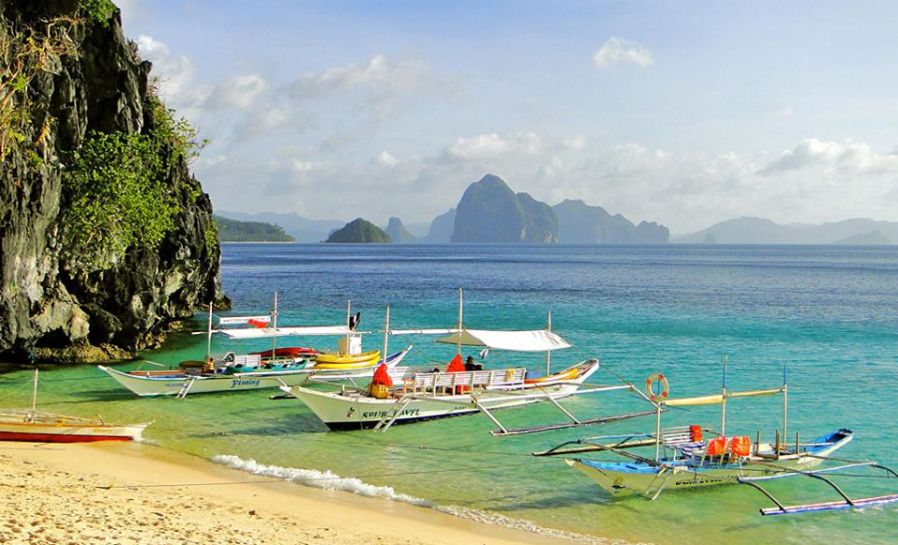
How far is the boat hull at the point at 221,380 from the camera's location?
90.7 feet

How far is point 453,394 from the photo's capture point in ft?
85.4

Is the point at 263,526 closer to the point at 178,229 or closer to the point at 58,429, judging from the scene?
the point at 58,429

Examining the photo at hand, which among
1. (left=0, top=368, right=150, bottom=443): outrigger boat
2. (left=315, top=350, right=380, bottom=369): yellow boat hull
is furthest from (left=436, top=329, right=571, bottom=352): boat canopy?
(left=0, top=368, right=150, bottom=443): outrigger boat

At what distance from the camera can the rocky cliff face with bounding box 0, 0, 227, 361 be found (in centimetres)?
2698

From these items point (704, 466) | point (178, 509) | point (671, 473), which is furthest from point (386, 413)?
point (178, 509)

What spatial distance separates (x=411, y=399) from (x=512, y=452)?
159 inches

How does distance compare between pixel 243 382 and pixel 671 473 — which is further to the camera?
pixel 243 382

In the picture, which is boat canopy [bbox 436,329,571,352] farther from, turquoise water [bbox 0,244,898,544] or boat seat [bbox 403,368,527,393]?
turquoise water [bbox 0,244,898,544]

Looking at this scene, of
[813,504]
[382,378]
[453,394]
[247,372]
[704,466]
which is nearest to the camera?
[813,504]

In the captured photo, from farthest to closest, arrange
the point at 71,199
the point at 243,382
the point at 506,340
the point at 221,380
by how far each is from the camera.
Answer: the point at 71,199 → the point at 243,382 → the point at 221,380 → the point at 506,340

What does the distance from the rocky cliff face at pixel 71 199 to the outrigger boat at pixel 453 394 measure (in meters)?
11.0

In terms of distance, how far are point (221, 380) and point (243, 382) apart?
2.93ft

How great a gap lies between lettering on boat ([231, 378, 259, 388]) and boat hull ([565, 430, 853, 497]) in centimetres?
1555

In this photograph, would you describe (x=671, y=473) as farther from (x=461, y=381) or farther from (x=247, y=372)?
(x=247, y=372)
